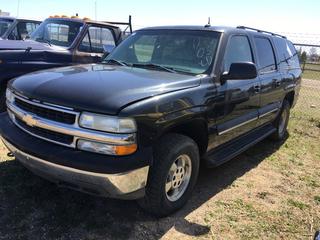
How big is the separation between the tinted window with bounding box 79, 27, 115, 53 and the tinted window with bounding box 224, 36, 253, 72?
372 centimetres

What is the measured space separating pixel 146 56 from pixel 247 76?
4.07 ft

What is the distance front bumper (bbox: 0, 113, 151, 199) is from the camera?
3156mm

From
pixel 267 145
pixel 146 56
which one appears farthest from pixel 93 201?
pixel 267 145

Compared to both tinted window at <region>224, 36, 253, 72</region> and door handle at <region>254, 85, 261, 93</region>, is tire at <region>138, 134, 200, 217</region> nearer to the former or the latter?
tinted window at <region>224, 36, 253, 72</region>

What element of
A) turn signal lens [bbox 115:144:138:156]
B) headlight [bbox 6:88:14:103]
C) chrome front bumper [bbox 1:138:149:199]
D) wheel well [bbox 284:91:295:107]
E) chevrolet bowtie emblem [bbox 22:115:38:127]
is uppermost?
headlight [bbox 6:88:14:103]

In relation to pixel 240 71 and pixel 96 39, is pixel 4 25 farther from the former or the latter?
pixel 240 71

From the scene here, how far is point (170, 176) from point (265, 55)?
288cm

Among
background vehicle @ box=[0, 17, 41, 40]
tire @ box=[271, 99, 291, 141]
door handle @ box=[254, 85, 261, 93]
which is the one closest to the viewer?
door handle @ box=[254, 85, 261, 93]

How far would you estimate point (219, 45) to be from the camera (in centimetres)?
457

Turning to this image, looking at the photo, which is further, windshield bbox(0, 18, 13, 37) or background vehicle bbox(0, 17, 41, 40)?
windshield bbox(0, 18, 13, 37)

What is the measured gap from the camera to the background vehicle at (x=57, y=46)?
6.71m

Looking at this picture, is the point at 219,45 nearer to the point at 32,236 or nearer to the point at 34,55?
the point at 32,236

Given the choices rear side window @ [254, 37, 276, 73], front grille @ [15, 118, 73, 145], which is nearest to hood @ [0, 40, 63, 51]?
front grille @ [15, 118, 73, 145]

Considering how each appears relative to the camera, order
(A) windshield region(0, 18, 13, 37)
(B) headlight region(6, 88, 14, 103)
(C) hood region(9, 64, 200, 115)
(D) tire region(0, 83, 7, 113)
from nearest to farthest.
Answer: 1. (C) hood region(9, 64, 200, 115)
2. (B) headlight region(6, 88, 14, 103)
3. (D) tire region(0, 83, 7, 113)
4. (A) windshield region(0, 18, 13, 37)
